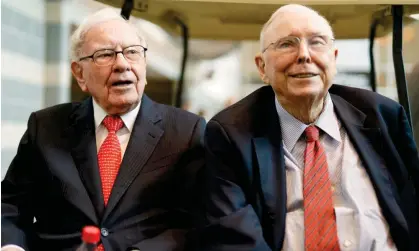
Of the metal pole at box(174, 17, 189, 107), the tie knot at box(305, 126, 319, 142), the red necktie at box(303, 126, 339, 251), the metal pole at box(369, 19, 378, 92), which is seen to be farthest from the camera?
the metal pole at box(174, 17, 189, 107)

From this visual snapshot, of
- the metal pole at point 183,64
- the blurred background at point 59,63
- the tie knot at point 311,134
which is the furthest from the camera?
the blurred background at point 59,63

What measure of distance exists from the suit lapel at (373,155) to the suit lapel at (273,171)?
212 millimetres

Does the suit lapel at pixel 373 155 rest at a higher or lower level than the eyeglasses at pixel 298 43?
lower

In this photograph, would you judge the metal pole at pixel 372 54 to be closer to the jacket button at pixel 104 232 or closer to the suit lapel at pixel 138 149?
the suit lapel at pixel 138 149

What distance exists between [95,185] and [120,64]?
37 centimetres

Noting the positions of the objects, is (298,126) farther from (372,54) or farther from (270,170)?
(372,54)

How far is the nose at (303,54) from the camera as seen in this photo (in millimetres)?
1442

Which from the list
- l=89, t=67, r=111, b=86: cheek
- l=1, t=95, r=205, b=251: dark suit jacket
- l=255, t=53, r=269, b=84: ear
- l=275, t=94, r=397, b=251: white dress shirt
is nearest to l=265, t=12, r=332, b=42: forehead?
l=255, t=53, r=269, b=84: ear

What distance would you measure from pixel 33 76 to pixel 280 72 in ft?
9.08

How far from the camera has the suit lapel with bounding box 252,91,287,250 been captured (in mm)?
1421

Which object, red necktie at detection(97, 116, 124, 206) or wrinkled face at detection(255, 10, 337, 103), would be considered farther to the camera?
red necktie at detection(97, 116, 124, 206)

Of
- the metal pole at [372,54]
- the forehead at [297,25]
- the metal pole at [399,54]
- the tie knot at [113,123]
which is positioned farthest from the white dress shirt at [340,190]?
the metal pole at [372,54]

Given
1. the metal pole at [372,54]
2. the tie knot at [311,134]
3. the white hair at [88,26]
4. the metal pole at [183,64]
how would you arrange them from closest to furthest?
the tie knot at [311,134] → the white hair at [88,26] → the metal pole at [372,54] → the metal pole at [183,64]

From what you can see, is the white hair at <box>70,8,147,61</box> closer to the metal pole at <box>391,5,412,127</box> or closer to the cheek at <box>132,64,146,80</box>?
the cheek at <box>132,64,146,80</box>
